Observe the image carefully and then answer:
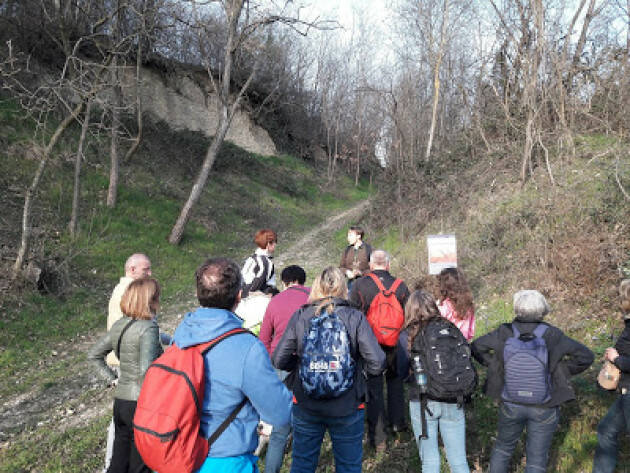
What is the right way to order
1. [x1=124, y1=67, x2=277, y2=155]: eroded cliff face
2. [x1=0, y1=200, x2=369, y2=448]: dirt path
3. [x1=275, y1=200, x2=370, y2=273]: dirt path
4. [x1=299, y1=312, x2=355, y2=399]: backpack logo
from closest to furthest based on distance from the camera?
[x1=299, y1=312, x2=355, y2=399]: backpack logo, [x1=0, y1=200, x2=369, y2=448]: dirt path, [x1=275, y1=200, x2=370, y2=273]: dirt path, [x1=124, y1=67, x2=277, y2=155]: eroded cliff face

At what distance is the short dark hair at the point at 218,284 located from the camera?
2324 mm

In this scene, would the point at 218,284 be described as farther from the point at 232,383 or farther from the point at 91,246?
the point at 91,246

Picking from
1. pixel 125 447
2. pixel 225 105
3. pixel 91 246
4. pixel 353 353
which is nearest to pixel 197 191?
pixel 225 105

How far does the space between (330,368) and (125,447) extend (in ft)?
5.14

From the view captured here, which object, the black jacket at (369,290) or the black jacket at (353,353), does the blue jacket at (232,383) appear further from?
the black jacket at (369,290)

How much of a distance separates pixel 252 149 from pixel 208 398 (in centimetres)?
2610

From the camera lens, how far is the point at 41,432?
16.8 feet

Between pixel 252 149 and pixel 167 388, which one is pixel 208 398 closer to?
pixel 167 388

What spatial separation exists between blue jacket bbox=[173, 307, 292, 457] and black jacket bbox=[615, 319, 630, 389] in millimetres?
2467

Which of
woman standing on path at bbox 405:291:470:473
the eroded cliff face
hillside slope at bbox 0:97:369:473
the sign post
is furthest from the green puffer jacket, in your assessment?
the eroded cliff face

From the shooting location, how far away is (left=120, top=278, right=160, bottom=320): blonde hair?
10.6ft

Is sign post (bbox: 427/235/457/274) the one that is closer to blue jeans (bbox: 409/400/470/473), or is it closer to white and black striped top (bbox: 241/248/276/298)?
white and black striped top (bbox: 241/248/276/298)

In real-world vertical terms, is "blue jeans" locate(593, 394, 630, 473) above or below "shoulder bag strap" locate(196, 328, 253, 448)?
below

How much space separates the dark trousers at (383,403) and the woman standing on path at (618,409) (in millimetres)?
1751
